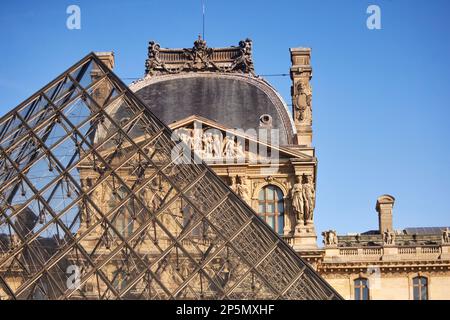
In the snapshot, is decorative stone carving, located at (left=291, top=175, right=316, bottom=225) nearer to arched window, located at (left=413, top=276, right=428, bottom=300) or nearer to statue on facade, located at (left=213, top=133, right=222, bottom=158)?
statue on facade, located at (left=213, top=133, right=222, bottom=158)

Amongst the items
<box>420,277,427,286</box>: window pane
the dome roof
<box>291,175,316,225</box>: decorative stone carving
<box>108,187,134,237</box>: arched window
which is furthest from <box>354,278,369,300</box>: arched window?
<box>108,187,134,237</box>: arched window

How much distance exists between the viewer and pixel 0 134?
29844 millimetres

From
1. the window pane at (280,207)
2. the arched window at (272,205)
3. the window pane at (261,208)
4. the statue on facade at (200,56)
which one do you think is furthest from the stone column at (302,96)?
the statue on facade at (200,56)

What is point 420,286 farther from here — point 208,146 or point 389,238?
point 208,146

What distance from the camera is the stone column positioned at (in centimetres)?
5309

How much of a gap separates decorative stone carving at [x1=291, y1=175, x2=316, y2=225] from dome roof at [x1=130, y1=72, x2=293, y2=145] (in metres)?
2.47

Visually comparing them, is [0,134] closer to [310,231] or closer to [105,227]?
[105,227]

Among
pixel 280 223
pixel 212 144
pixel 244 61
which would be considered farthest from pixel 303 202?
pixel 244 61

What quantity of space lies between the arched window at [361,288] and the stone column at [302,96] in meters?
5.93

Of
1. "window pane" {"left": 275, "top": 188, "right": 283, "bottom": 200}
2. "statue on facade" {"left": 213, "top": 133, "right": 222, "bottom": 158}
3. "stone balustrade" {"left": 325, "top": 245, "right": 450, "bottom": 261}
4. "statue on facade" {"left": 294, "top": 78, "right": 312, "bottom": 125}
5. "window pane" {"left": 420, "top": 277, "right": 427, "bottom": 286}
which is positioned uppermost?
"statue on facade" {"left": 294, "top": 78, "right": 312, "bottom": 125}

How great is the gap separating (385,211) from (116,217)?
104 ft

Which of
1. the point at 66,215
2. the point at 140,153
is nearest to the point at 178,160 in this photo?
the point at 140,153

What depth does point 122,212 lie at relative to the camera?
93.4 ft
